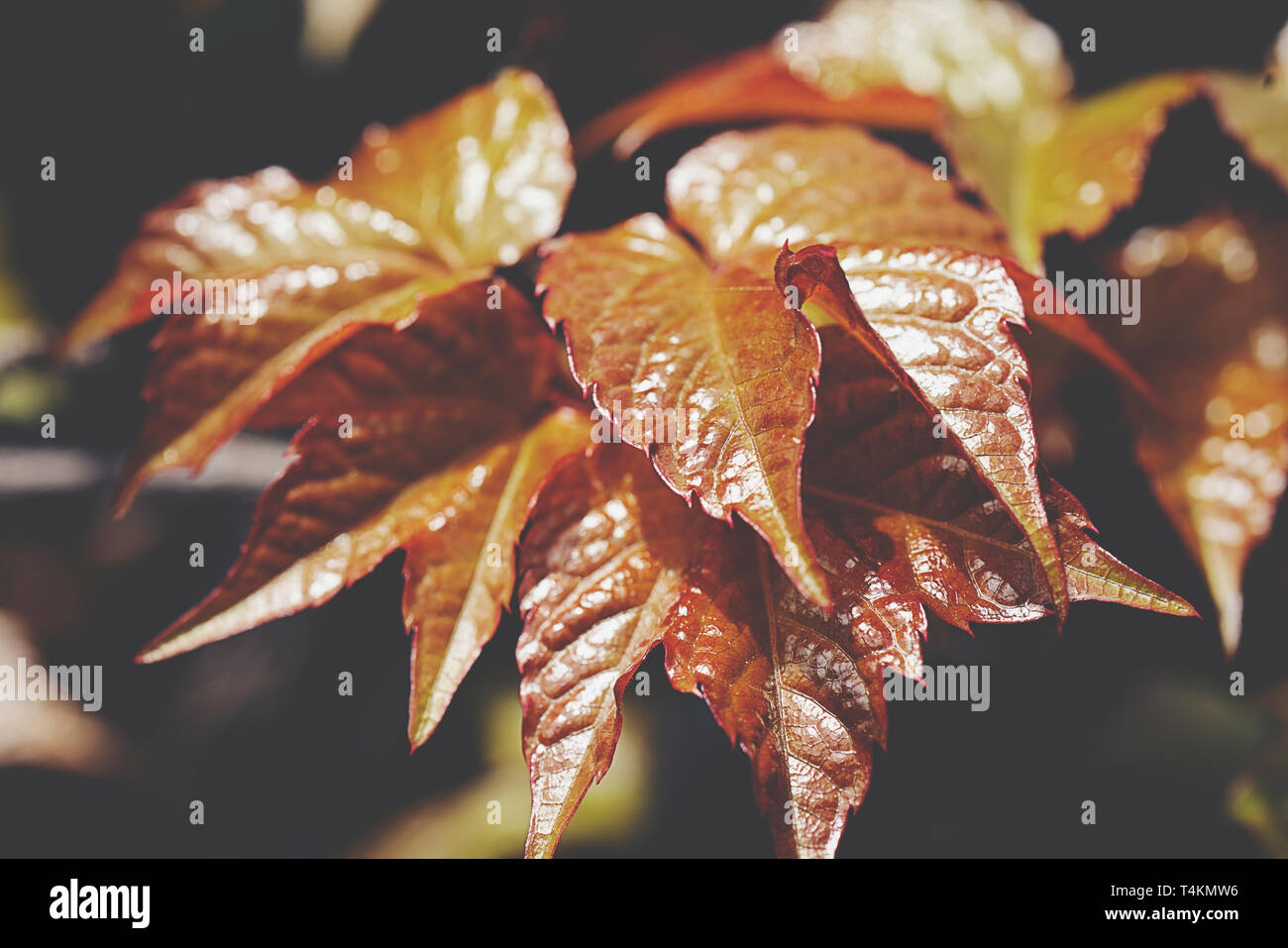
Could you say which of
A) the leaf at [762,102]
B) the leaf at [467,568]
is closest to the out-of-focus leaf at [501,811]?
the leaf at [467,568]

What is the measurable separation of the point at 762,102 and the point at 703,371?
0.44m

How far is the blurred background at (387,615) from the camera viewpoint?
85cm

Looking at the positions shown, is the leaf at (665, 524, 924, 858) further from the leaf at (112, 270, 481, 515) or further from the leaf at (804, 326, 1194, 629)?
the leaf at (112, 270, 481, 515)

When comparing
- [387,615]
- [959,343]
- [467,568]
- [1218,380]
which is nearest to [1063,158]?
[1218,380]

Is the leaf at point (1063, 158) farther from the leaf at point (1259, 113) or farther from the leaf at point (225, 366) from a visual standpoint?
the leaf at point (225, 366)

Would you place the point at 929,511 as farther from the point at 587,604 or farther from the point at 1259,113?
the point at 1259,113

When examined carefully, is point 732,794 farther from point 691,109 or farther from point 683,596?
point 691,109

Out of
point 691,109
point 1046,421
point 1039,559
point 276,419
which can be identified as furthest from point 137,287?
point 1046,421

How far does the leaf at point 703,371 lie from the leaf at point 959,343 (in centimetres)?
4

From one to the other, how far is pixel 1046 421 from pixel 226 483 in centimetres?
85

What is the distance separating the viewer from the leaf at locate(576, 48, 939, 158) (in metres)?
0.75

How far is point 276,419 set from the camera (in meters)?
0.58

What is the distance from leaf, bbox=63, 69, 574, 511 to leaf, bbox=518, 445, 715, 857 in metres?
0.18

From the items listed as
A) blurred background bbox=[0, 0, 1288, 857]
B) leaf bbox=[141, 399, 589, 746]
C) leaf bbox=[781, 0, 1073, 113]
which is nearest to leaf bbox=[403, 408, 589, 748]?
leaf bbox=[141, 399, 589, 746]
